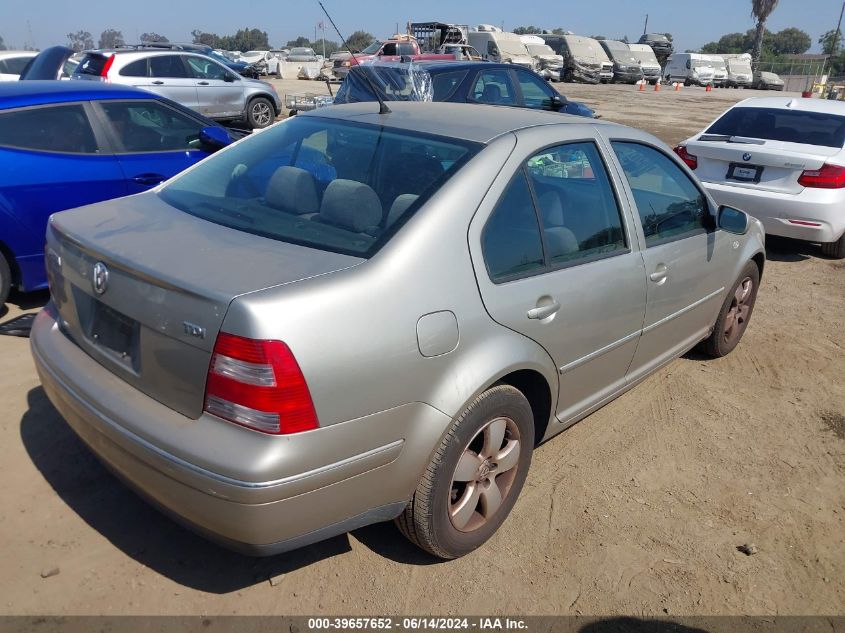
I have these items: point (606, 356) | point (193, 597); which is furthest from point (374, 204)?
point (193, 597)

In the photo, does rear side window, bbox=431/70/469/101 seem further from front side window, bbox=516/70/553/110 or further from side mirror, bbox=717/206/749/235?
side mirror, bbox=717/206/749/235

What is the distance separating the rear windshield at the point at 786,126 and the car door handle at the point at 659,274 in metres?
4.74

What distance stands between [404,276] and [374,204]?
48cm

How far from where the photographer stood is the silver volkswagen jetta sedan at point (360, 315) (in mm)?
2137

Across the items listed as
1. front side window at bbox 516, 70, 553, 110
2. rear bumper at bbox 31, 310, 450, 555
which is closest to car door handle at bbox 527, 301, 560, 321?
rear bumper at bbox 31, 310, 450, 555

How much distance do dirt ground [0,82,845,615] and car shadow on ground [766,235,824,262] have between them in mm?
3659

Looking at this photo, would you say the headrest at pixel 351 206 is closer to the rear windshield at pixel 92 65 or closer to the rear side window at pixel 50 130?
the rear side window at pixel 50 130

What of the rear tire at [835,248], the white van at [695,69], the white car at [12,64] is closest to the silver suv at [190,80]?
the white car at [12,64]

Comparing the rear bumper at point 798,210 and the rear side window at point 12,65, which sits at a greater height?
the rear side window at point 12,65

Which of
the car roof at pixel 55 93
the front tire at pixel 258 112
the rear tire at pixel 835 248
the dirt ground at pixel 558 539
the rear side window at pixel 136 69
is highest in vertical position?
the rear side window at pixel 136 69

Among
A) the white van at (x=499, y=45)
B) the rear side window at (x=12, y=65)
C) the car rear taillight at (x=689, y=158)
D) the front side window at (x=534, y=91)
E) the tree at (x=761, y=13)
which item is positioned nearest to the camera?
the car rear taillight at (x=689, y=158)

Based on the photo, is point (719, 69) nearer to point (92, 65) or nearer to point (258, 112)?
Answer: point (258, 112)

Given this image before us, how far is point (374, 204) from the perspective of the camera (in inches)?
106

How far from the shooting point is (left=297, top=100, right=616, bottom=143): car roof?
2.98m
